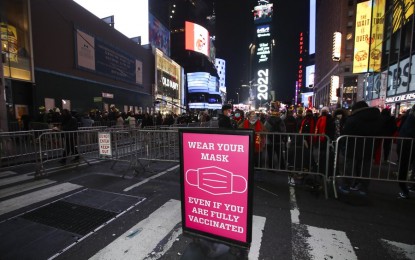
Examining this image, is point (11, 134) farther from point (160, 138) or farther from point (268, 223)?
point (268, 223)

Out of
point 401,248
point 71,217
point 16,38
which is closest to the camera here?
point 401,248

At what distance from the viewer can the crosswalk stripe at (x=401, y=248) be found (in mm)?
2906

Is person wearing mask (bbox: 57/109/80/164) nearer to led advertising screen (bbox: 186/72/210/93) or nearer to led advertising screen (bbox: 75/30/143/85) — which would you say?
led advertising screen (bbox: 75/30/143/85)

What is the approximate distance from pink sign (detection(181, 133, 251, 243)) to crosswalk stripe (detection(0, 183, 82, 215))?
13.5 ft

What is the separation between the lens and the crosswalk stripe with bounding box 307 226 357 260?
9.44 ft

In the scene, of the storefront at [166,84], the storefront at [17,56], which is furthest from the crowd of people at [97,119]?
the storefront at [166,84]

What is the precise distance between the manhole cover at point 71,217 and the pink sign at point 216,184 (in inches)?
85.0

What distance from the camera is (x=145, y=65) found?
36.3 meters

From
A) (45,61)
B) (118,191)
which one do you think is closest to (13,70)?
(45,61)

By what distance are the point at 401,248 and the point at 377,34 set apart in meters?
26.9

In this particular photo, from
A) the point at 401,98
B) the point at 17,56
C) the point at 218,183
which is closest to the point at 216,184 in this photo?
the point at 218,183

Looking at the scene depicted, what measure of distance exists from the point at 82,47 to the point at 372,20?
95.8ft

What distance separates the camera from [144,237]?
332cm

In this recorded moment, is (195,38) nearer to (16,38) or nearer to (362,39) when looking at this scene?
(362,39)
